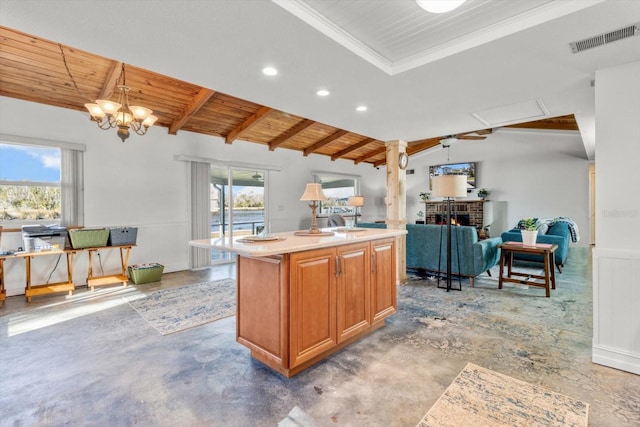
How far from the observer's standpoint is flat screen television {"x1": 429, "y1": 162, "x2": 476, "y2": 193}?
28.9 feet

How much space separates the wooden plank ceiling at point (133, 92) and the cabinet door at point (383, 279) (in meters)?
3.05

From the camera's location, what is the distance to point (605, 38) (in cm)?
187

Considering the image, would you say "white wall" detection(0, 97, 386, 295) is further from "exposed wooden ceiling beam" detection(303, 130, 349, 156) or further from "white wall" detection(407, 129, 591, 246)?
"white wall" detection(407, 129, 591, 246)

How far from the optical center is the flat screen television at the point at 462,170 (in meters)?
8.82

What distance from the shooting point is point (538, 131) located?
7.78 metres

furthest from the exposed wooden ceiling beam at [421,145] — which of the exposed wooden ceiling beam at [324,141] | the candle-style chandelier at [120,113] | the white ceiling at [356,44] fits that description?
the candle-style chandelier at [120,113]

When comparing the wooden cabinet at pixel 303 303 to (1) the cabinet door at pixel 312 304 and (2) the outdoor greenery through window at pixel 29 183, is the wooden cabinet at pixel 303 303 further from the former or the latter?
(2) the outdoor greenery through window at pixel 29 183

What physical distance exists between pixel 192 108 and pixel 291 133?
2.14 m

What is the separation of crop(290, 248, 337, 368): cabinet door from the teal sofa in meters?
2.86

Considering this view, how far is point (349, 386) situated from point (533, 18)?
8.39ft

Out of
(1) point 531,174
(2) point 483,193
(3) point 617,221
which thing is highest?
(1) point 531,174

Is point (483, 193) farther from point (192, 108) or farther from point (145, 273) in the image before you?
point (145, 273)

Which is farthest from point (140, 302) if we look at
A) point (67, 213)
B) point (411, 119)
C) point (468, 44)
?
point (468, 44)

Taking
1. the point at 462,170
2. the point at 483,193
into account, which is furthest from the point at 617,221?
the point at 462,170
